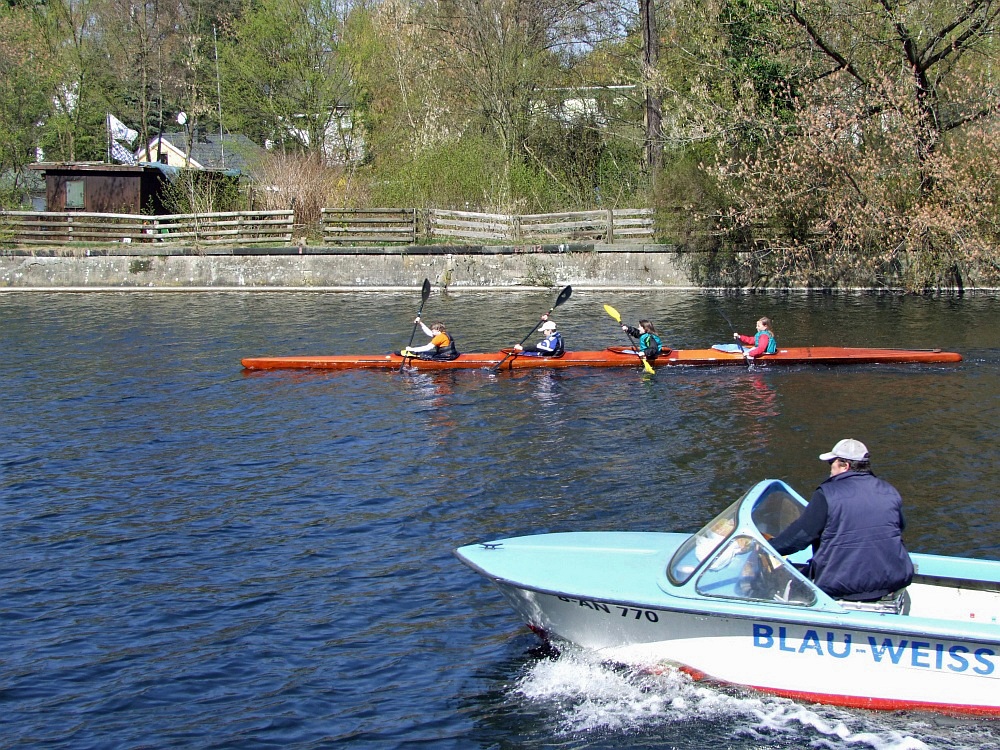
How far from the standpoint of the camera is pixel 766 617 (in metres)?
7.16

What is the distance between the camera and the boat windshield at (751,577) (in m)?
7.23

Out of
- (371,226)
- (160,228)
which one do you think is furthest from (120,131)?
(371,226)

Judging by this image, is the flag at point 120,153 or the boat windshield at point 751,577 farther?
the flag at point 120,153

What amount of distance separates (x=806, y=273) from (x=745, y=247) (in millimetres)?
1987

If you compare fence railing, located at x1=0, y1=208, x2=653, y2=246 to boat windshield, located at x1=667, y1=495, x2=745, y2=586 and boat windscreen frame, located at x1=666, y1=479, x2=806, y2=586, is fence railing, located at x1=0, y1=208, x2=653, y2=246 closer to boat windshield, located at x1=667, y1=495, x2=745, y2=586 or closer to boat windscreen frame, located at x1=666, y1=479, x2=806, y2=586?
boat windscreen frame, located at x1=666, y1=479, x2=806, y2=586

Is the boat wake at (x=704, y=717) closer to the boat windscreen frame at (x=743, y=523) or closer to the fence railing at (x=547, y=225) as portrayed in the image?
the boat windscreen frame at (x=743, y=523)

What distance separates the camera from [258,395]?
1784 cm

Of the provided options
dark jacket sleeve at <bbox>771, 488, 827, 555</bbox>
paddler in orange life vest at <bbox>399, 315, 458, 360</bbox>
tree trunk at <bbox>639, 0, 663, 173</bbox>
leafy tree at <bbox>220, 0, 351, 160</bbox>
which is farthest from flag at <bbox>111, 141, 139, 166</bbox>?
dark jacket sleeve at <bbox>771, 488, 827, 555</bbox>

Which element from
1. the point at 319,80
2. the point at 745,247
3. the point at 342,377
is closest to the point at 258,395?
the point at 342,377

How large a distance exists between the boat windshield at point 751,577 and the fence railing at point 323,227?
25.6 metres

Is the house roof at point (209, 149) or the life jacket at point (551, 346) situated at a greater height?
the house roof at point (209, 149)

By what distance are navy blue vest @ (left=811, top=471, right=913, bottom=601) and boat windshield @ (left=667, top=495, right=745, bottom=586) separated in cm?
72

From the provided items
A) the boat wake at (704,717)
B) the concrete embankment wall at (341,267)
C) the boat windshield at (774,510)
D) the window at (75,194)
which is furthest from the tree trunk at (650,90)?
the boat wake at (704,717)

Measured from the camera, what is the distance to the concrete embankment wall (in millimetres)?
30500
